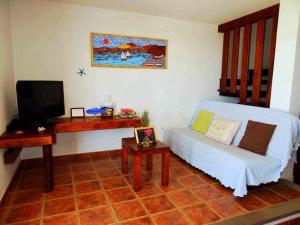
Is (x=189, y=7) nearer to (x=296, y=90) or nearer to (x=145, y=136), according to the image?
(x=296, y=90)

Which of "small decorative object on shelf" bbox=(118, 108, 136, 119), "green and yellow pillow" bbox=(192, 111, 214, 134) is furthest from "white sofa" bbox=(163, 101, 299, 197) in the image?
"small decorative object on shelf" bbox=(118, 108, 136, 119)

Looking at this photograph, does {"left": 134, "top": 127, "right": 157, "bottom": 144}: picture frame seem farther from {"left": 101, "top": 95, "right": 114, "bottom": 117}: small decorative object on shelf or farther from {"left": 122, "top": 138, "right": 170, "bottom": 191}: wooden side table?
{"left": 101, "top": 95, "right": 114, "bottom": 117}: small decorative object on shelf

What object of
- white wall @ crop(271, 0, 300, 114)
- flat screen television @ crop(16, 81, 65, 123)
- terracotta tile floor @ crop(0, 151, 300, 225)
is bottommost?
terracotta tile floor @ crop(0, 151, 300, 225)

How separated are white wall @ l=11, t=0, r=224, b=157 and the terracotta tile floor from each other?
81 centimetres

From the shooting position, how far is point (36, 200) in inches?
91.8

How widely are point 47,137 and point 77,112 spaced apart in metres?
1.05

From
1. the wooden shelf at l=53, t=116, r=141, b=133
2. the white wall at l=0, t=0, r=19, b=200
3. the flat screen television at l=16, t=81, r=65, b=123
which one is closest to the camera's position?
the white wall at l=0, t=0, r=19, b=200

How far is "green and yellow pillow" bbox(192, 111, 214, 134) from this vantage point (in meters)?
3.64

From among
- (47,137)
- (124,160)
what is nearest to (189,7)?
(124,160)

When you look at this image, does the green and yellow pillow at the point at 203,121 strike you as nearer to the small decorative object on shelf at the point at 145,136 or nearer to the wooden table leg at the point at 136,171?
the small decorative object on shelf at the point at 145,136

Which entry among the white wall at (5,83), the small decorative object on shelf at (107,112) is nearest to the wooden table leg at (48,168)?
the white wall at (5,83)

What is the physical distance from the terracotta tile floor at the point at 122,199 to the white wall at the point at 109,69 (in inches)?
32.0

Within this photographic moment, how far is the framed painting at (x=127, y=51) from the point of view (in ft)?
11.2

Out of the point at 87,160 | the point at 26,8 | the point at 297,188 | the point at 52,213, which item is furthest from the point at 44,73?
the point at 297,188
